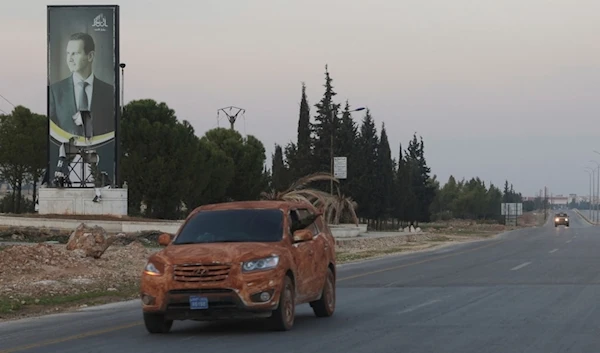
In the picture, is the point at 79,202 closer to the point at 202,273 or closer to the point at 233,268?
the point at 202,273

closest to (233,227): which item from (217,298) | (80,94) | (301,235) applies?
(301,235)

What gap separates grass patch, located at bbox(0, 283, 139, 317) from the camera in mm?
18703

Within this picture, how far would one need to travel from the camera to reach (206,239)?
45.0 ft

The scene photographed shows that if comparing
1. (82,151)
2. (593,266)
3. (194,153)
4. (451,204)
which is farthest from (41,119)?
(451,204)

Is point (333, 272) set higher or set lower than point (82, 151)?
lower

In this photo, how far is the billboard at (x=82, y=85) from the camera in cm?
6088

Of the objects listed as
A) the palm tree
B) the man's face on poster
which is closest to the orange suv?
the palm tree

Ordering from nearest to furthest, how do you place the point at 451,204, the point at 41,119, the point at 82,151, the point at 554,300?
the point at 554,300
the point at 82,151
the point at 41,119
the point at 451,204

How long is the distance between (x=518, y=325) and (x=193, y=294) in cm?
466

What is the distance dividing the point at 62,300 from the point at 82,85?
4270cm

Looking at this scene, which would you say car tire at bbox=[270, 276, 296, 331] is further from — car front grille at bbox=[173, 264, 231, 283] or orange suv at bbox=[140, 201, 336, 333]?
car front grille at bbox=[173, 264, 231, 283]

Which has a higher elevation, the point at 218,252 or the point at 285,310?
the point at 218,252

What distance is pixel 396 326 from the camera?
46.6 feet

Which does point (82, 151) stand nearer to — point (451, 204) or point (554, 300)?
point (554, 300)
